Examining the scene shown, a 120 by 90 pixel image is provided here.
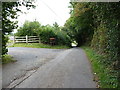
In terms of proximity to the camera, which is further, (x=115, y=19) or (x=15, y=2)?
(x=15, y=2)

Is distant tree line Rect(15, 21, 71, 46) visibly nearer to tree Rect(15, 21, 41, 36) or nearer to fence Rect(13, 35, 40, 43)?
tree Rect(15, 21, 41, 36)

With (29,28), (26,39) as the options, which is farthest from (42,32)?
(29,28)

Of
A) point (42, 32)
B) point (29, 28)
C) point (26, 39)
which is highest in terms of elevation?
point (29, 28)

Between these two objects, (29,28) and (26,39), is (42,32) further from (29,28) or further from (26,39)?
(29,28)

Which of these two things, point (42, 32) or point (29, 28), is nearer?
point (42, 32)

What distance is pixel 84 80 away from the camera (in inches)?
204

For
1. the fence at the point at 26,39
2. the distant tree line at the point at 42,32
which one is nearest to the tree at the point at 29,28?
the distant tree line at the point at 42,32

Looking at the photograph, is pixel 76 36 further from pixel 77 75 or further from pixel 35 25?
pixel 77 75

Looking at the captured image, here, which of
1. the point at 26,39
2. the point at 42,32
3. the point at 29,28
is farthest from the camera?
the point at 29,28

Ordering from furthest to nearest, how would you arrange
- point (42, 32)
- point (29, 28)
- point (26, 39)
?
point (29, 28) < point (26, 39) < point (42, 32)

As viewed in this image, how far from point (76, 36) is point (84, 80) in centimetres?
2676

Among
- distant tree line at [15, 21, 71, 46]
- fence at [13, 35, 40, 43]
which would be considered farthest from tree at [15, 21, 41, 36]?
fence at [13, 35, 40, 43]

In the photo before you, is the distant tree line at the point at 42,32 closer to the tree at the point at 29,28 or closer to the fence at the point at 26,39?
the tree at the point at 29,28

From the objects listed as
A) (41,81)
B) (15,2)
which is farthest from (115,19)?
(15,2)
